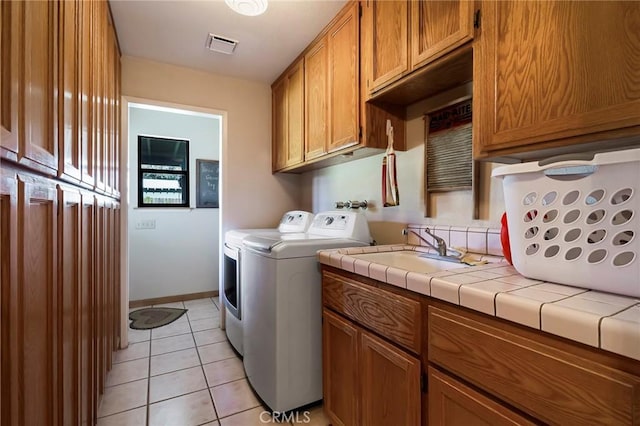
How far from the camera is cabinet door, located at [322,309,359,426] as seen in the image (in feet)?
4.19

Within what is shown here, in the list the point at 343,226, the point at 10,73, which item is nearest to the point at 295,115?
the point at 343,226

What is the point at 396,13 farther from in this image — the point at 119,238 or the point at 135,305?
the point at 135,305

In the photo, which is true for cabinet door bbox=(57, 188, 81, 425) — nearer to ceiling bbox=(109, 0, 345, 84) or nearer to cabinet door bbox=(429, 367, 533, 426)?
cabinet door bbox=(429, 367, 533, 426)

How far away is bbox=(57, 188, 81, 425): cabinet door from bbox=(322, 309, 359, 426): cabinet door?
1.01m

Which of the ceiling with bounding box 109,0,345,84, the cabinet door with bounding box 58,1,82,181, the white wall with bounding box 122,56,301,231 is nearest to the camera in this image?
the cabinet door with bounding box 58,1,82,181

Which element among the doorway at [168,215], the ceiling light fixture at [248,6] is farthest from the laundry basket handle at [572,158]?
the doorway at [168,215]

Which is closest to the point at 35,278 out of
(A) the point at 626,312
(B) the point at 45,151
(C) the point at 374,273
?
(B) the point at 45,151

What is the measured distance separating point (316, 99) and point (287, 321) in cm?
157

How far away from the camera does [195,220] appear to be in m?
3.71

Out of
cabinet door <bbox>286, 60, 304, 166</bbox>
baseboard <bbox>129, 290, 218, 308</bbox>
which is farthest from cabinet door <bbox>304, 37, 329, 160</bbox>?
baseboard <bbox>129, 290, 218, 308</bbox>

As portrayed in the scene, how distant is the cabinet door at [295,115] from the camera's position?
239 cm

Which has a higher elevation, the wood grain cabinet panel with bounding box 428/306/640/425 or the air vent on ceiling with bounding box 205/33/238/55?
the air vent on ceiling with bounding box 205/33/238/55

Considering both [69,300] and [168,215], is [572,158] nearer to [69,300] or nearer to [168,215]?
[69,300]

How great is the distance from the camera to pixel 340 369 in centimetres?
138
